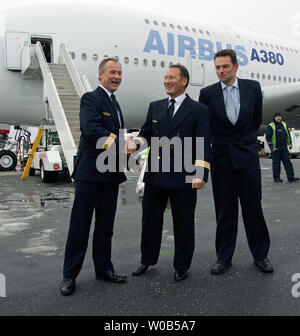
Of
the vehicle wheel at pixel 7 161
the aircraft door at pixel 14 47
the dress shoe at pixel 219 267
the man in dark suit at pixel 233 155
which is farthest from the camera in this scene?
the vehicle wheel at pixel 7 161

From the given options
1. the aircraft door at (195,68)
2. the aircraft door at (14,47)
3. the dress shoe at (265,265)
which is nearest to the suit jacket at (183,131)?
the dress shoe at (265,265)

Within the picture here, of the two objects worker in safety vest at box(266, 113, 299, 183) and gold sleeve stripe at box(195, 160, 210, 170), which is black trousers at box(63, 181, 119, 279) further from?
worker in safety vest at box(266, 113, 299, 183)

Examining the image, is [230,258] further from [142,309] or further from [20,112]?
[20,112]

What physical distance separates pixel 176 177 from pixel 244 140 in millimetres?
737

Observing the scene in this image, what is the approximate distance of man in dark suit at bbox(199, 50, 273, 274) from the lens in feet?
11.0

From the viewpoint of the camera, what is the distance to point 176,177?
3186mm

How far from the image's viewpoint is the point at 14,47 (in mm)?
10883

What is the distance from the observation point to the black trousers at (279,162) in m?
9.67

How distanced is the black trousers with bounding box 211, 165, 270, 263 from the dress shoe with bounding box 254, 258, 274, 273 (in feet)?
0.15

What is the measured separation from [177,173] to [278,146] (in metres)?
7.56

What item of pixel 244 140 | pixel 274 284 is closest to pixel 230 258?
pixel 274 284

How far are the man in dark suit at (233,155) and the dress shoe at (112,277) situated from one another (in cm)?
82

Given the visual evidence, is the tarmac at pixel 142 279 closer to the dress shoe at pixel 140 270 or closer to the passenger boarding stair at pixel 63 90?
the dress shoe at pixel 140 270
